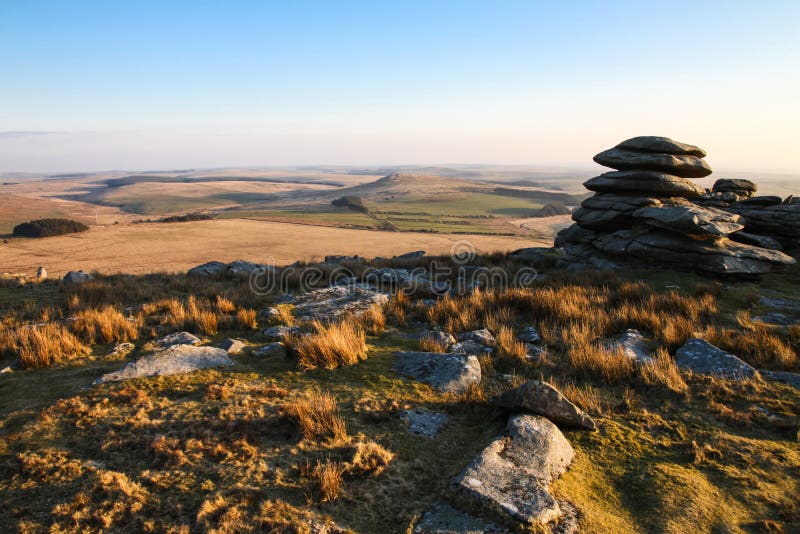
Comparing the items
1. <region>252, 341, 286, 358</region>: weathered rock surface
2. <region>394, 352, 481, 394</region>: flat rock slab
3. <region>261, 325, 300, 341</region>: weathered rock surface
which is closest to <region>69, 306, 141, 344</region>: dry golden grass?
<region>261, 325, 300, 341</region>: weathered rock surface

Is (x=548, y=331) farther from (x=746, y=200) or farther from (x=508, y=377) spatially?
(x=746, y=200)

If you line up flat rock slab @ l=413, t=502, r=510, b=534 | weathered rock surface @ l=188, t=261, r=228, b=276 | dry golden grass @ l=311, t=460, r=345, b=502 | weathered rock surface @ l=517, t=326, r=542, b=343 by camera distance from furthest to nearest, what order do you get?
1. weathered rock surface @ l=188, t=261, r=228, b=276
2. weathered rock surface @ l=517, t=326, r=542, b=343
3. dry golden grass @ l=311, t=460, r=345, b=502
4. flat rock slab @ l=413, t=502, r=510, b=534

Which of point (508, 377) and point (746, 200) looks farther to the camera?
point (746, 200)

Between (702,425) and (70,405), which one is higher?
(70,405)

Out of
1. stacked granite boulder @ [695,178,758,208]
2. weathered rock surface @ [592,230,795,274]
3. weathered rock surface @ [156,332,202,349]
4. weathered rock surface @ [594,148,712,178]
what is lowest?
weathered rock surface @ [156,332,202,349]

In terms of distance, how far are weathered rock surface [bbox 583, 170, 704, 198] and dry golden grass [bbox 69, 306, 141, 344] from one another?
18.9 meters

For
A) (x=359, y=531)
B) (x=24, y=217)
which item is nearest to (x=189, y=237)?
(x=359, y=531)

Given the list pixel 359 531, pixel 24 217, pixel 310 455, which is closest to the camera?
pixel 359 531

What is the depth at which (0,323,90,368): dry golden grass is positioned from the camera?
7.11 meters

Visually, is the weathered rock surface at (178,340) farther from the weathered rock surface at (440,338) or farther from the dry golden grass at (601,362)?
the dry golden grass at (601,362)

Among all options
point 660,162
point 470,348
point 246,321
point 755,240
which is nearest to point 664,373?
point 470,348

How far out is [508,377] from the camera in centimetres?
685

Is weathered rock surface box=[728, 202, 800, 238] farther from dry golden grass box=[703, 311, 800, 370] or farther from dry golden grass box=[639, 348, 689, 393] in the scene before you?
dry golden grass box=[639, 348, 689, 393]

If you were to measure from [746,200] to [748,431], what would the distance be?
59.8 feet
